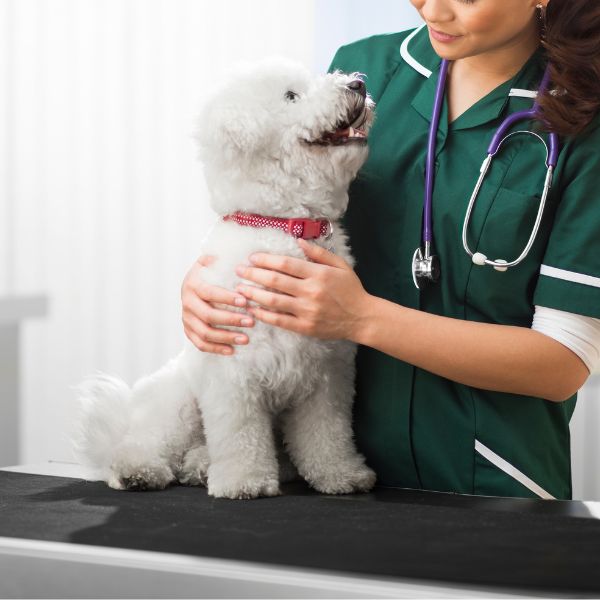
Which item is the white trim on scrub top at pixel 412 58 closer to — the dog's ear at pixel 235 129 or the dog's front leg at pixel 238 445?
the dog's ear at pixel 235 129

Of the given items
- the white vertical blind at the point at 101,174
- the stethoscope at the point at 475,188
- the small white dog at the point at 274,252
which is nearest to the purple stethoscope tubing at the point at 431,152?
the stethoscope at the point at 475,188

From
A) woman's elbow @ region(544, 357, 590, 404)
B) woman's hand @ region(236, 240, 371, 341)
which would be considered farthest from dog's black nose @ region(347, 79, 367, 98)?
woman's elbow @ region(544, 357, 590, 404)

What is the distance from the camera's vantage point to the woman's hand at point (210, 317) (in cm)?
124

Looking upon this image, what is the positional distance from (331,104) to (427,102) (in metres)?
0.22

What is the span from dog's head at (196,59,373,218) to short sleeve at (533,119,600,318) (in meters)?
0.30

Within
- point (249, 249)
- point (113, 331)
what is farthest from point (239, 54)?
point (249, 249)

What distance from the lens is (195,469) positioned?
4.46ft

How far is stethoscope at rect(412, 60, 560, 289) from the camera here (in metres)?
1.27

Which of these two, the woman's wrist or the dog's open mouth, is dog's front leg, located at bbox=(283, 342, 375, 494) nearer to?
the woman's wrist

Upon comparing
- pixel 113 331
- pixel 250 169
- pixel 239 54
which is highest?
pixel 239 54

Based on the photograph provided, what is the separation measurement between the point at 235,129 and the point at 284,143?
79 millimetres

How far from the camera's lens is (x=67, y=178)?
3.06m

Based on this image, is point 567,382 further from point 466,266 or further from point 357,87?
point 357,87

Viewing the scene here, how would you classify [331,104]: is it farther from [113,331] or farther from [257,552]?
[113,331]
